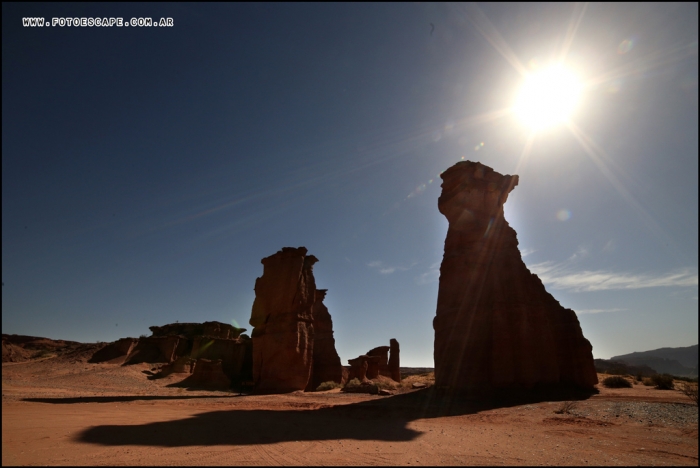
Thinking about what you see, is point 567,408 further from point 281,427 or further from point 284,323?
point 284,323

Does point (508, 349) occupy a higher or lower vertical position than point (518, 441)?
higher

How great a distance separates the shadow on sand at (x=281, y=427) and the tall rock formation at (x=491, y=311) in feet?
11.6

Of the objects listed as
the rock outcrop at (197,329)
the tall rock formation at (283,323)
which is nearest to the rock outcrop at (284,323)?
the tall rock formation at (283,323)

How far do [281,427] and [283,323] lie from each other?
17824 mm

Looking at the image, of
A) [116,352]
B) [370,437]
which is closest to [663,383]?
[370,437]

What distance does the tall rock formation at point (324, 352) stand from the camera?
116 ft

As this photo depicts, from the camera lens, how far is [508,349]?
1906 cm

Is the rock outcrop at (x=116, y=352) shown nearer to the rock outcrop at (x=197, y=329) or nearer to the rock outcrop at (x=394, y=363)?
the rock outcrop at (x=197, y=329)

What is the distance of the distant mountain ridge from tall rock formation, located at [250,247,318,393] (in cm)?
11457

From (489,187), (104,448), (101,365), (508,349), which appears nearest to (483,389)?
(508,349)

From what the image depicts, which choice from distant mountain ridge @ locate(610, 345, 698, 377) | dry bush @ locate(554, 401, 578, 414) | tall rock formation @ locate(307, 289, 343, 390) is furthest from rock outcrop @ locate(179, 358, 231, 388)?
distant mountain ridge @ locate(610, 345, 698, 377)

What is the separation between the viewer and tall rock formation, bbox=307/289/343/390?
3534 centimetres

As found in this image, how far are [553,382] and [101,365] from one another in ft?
148

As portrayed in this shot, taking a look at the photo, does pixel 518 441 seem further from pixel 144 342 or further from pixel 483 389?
pixel 144 342
